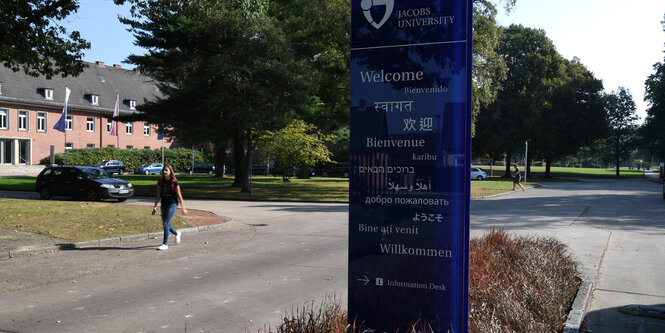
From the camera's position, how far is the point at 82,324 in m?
5.70

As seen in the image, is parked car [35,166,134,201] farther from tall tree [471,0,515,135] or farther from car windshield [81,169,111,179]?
tall tree [471,0,515,135]

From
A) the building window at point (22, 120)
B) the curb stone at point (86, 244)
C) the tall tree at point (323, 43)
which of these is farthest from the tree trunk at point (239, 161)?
the building window at point (22, 120)

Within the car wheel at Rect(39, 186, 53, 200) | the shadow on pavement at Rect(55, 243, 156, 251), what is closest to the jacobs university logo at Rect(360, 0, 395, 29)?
the shadow on pavement at Rect(55, 243, 156, 251)

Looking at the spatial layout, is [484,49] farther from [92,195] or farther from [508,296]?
[508,296]

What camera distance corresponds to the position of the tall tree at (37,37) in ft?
49.5

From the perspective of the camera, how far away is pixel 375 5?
3.87 meters

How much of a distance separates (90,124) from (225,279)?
62.9 m

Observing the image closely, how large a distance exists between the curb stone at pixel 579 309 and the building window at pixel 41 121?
62.6 meters

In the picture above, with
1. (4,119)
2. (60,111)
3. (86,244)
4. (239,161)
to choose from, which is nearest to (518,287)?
(86,244)

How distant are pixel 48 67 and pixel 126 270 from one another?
38.9ft

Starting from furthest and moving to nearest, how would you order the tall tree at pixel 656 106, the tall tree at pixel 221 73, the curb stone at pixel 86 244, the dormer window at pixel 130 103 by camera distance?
the dormer window at pixel 130 103 < the tall tree at pixel 656 106 < the tall tree at pixel 221 73 < the curb stone at pixel 86 244

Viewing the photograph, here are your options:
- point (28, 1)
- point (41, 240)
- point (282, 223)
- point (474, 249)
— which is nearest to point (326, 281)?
point (474, 249)

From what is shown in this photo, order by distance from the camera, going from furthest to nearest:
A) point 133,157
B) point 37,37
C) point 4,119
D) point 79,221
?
1. point 133,157
2. point 4,119
3. point 37,37
4. point 79,221

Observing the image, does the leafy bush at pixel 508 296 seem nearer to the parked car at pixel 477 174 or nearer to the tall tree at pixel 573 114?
the parked car at pixel 477 174
